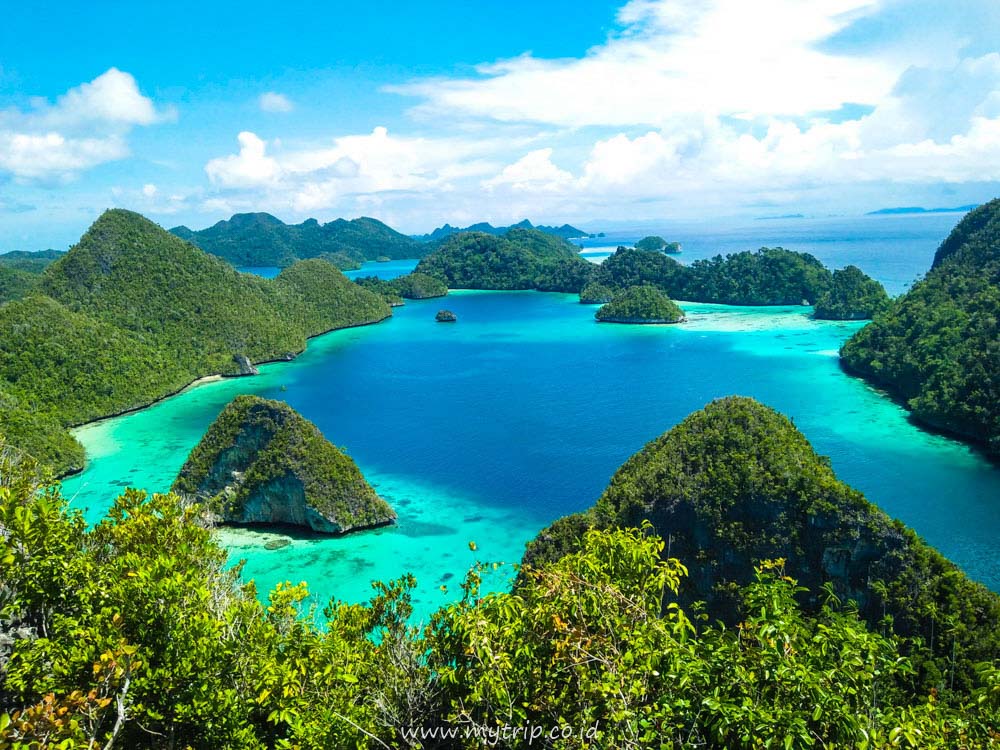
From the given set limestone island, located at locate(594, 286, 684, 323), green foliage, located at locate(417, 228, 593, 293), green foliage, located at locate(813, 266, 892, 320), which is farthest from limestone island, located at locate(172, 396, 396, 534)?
green foliage, located at locate(417, 228, 593, 293)

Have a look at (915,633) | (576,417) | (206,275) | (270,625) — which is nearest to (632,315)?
(576,417)

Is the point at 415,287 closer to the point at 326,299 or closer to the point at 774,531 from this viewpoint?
the point at 326,299

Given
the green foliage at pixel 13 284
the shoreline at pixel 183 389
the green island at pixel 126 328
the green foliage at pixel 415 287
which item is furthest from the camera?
the green foliage at pixel 415 287

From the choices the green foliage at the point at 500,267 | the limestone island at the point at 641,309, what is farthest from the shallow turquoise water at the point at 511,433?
the green foliage at the point at 500,267

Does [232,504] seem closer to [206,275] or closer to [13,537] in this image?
[13,537]

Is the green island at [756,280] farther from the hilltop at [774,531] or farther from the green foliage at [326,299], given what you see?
the hilltop at [774,531]

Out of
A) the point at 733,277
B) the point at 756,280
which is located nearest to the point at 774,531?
the point at 756,280
